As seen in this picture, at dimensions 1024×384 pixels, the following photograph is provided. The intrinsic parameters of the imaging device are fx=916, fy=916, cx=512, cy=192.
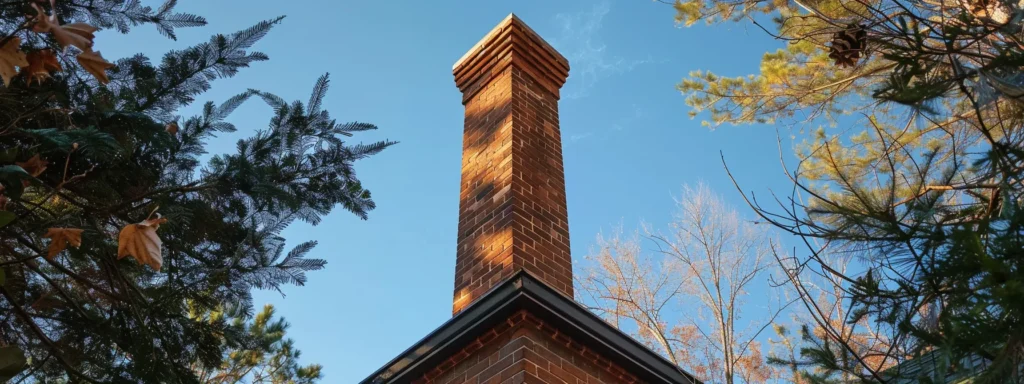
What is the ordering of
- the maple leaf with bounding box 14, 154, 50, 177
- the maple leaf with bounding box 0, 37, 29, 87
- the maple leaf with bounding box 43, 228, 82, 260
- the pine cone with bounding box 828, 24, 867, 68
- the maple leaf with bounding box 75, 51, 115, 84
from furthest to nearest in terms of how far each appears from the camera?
the pine cone with bounding box 828, 24, 867, 68
the maple leaf with bounding box 14, 154, 50, 177
the maple leaf with bounding box 43, 228, 82, 260
the maple leaf with bounding box 0, 37, 29, 87
the maple leaf with bounding box 75, 51, 115, 84

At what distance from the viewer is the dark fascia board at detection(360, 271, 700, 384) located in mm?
5047

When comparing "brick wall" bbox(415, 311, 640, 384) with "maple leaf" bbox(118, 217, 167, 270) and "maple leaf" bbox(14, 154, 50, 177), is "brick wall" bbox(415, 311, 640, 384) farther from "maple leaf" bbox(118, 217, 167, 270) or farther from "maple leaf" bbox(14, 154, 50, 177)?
"maple leaf" bbox(14, 154, 50, 177)

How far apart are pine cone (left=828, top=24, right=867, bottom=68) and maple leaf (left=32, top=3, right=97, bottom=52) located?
3.18m

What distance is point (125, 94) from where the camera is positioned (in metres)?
5.25

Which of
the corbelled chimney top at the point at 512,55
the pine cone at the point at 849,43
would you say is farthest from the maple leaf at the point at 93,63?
the corbelled chimney top at the point at 512,55

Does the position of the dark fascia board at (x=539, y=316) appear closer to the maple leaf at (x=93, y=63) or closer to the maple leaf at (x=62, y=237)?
the maple leaf at (x=62, y=237)

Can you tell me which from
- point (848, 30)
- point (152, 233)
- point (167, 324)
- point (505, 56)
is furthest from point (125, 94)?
point (848, 30)

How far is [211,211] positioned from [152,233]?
215 cm

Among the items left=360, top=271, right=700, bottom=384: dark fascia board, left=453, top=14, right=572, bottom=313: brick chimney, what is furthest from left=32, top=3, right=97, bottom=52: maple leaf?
left=453, top=14, right=572, bottom=313: brick chimney

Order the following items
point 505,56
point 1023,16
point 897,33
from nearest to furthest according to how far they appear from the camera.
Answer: point 1023,16, point 897,33, point 505,56

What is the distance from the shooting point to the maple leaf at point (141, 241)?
349cm

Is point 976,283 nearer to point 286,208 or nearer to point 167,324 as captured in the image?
point 286,208

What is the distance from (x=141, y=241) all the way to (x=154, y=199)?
1.68 meters

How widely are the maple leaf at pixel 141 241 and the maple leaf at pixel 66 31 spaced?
69 centimetres
